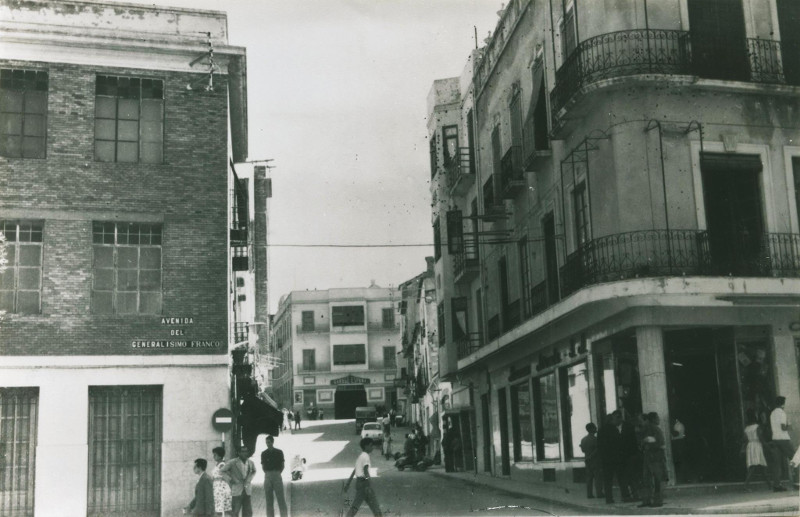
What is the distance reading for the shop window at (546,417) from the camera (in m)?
23.7

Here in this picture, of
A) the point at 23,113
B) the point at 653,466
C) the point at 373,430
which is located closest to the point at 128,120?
the point at 23,113

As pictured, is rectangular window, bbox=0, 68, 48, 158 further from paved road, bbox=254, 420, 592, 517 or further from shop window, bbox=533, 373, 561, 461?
shop window, bbox=533, 373, 561, 461

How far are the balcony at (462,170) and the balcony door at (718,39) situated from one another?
14.2 meters

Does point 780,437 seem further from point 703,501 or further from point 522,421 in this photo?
point 522,421

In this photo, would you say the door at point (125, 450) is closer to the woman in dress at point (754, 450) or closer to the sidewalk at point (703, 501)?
the sidewalk at point (703, 501)

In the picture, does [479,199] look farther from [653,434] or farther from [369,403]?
[369,403]

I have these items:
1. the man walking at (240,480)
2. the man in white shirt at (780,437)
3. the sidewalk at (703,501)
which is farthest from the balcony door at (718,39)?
the man walking at (240,480)

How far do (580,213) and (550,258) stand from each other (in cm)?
271

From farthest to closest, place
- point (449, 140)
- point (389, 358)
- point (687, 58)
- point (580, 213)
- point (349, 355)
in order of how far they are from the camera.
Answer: point (389, 358)
point (349, 355)
point (449, 140)
point (580, 213)
point (687, 58)

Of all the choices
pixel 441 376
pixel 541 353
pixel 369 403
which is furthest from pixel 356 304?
pixel 541 353

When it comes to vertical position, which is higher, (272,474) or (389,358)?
(389,358)

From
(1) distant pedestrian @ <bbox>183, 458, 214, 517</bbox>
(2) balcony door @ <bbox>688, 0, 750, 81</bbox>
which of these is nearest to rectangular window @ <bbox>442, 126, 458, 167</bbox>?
(2) balcony door @ <bbox>688, 0, 750, 81</bbox>

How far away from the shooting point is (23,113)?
827 inches

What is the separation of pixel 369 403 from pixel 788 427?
61.5m
